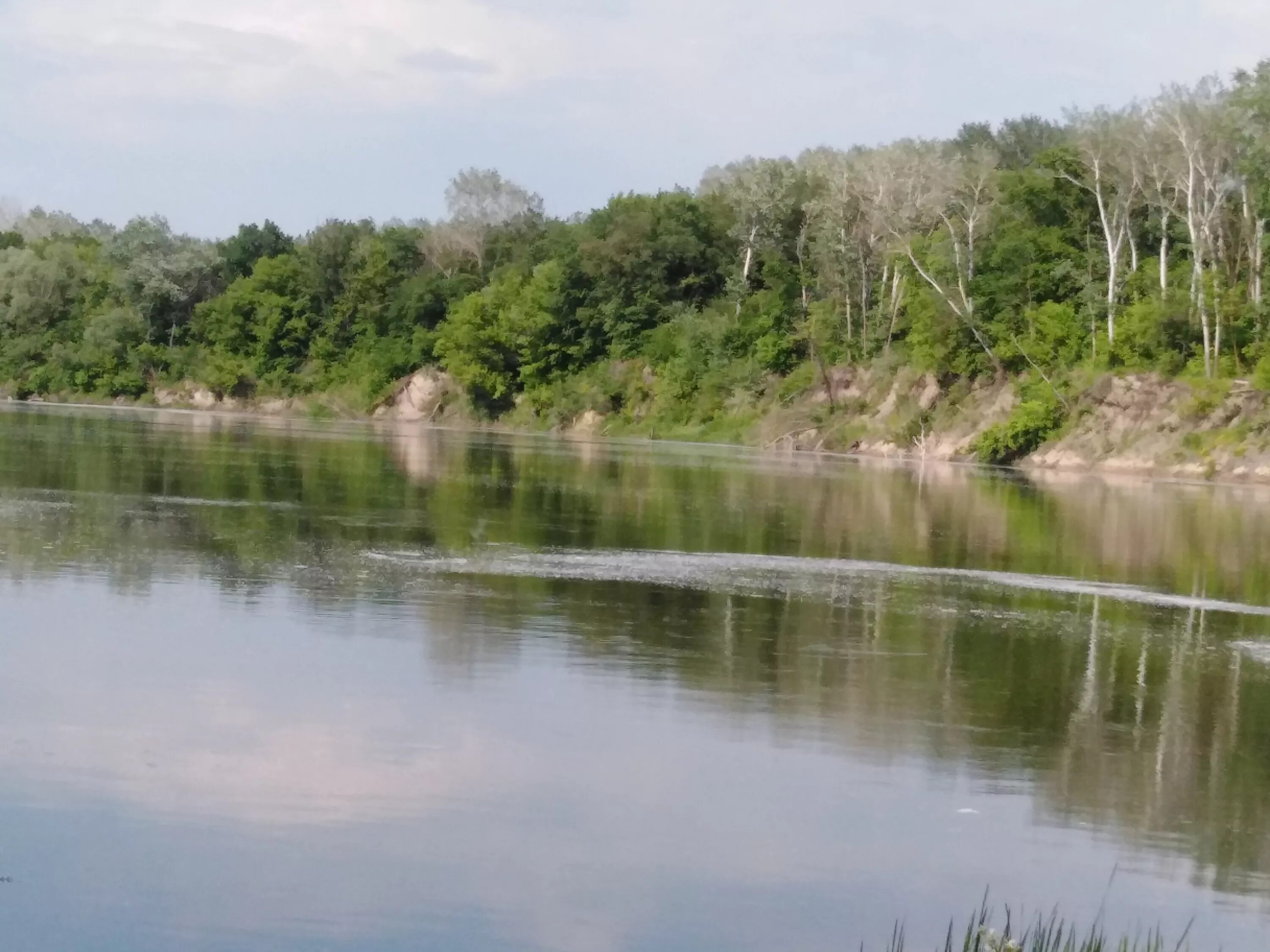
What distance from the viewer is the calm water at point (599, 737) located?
12.0 m

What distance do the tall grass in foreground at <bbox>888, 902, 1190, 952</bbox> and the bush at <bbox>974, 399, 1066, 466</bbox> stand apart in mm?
74535

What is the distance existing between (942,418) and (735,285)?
24.6 meters

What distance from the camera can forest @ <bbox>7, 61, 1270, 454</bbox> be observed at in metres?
81.6

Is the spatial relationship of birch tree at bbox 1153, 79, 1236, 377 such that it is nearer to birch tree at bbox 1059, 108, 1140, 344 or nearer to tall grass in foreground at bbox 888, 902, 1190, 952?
birch tree at bbox 1059, 108, 1140, 344

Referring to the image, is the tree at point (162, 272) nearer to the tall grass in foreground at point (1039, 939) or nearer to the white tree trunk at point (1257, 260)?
the white tree trunk at point (1257, 260)

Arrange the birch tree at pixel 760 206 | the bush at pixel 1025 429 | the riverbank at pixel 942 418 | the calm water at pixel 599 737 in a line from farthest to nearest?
the birch tree at pixel 760 206, the bush at pixel 1025 429, the riverbank at pixel 942 418, the calm water at pixel 599 737

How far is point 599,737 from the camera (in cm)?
1681

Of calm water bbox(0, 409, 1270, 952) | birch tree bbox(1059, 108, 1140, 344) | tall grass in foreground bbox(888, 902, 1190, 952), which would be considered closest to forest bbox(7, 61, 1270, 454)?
birch tree bbox(1059, 108, 1140, 344)

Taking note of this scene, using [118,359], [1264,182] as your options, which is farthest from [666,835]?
[118,359]

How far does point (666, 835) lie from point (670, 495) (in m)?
37.4

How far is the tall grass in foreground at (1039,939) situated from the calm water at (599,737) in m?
0.26

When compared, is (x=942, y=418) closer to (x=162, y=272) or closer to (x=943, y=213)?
(x=943, y=213)

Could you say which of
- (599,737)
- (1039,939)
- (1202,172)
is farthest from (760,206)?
(1039,939)

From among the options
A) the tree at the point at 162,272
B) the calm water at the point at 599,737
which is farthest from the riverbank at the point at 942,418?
the calm water at the point at 599,737
